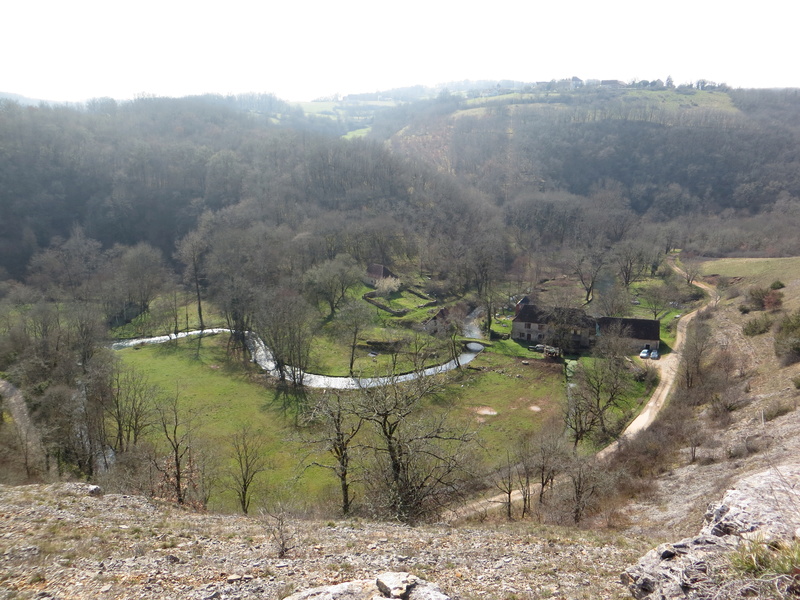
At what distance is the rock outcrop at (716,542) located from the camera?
22.5 ft

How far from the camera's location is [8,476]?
18.9 metres

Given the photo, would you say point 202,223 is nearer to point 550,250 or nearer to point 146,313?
point 146,313

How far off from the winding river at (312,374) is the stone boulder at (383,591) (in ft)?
96.1

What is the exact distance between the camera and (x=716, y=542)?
26.1ft

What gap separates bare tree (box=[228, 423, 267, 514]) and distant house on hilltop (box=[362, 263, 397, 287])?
41.8 m

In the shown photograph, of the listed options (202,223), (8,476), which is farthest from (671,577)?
(202,223)

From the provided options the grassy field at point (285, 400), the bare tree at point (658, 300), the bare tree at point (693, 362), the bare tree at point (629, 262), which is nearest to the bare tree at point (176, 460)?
the grassy field at point (285, 400)

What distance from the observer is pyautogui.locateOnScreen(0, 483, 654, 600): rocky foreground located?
8.95m

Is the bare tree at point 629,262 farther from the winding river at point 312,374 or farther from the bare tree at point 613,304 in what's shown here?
the winding river at point 312,374

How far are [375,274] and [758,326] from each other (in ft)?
172

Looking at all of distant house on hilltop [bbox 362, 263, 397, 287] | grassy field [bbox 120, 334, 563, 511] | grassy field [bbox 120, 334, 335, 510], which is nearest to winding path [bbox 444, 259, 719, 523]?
grassy field [bbox 120, 334, 563, 511]

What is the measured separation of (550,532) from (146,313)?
64954 mm

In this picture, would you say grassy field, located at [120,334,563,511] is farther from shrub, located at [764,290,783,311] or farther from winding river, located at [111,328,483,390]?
shrub, located at [764,290,783,311]

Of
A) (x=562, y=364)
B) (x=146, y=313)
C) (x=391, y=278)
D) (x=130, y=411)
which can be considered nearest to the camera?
(x=130, y=411)
